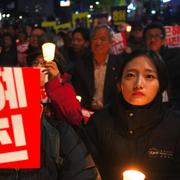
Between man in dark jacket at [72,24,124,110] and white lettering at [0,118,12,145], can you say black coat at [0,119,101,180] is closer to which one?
white lettering at [0,118,12,145]

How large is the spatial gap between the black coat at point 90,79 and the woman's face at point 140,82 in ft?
6.46

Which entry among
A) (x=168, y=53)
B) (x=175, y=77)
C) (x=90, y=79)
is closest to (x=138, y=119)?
(x=90, y=79)

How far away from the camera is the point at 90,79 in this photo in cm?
462

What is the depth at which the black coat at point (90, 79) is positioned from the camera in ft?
15.0

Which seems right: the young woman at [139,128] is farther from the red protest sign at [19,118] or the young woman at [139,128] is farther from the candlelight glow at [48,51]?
the candlelight glow at [48,51]

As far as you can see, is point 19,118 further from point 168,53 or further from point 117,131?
point 168,53

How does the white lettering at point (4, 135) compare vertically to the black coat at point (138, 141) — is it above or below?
above

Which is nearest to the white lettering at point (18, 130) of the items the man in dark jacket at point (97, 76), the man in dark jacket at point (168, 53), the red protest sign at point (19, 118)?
the red protest sign at point (19, 118)

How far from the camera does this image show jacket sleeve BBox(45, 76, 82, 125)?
3.01m

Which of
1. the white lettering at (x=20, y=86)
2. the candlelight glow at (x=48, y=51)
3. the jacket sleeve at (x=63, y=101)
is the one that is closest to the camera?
the white lettering at (x=20, y=86)

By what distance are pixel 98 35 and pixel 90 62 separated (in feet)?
1.48

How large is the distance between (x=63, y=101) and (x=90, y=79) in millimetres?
1601

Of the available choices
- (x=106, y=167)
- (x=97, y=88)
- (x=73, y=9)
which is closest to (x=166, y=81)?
(x=106, y=167)

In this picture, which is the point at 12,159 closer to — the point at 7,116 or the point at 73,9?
the point at 7,116
